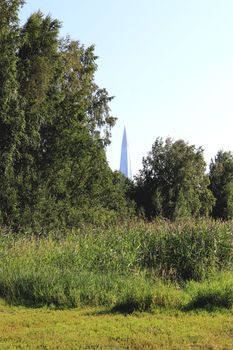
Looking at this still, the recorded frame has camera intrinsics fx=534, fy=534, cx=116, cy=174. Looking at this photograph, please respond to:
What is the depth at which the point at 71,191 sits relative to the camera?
32.1 meters

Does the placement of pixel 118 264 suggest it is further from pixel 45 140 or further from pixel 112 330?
pixel 45 140

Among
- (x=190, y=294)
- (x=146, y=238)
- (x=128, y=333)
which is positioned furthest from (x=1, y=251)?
(x=128, y=333)

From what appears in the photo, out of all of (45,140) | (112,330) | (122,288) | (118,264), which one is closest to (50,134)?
(45,140)

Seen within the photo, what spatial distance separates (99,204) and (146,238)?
19.5m

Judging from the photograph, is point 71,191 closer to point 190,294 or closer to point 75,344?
point 190,294

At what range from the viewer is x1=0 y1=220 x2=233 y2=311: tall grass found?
9750 millimetres

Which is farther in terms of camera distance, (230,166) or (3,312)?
(230,166)

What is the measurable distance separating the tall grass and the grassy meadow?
2cm

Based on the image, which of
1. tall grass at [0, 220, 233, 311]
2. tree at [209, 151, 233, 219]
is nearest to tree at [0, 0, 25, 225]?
tall grass at [0, 220, 233, 311]

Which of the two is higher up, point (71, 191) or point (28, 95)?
point (28, 95)

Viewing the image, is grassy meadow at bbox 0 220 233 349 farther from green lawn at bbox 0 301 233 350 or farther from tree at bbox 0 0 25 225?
tree at bbox 0 0 25 225

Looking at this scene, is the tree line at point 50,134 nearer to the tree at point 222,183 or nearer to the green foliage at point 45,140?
the green foliage at point 45,140

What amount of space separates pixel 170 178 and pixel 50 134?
53.8 ft

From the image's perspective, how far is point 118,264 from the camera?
41.0 ft
